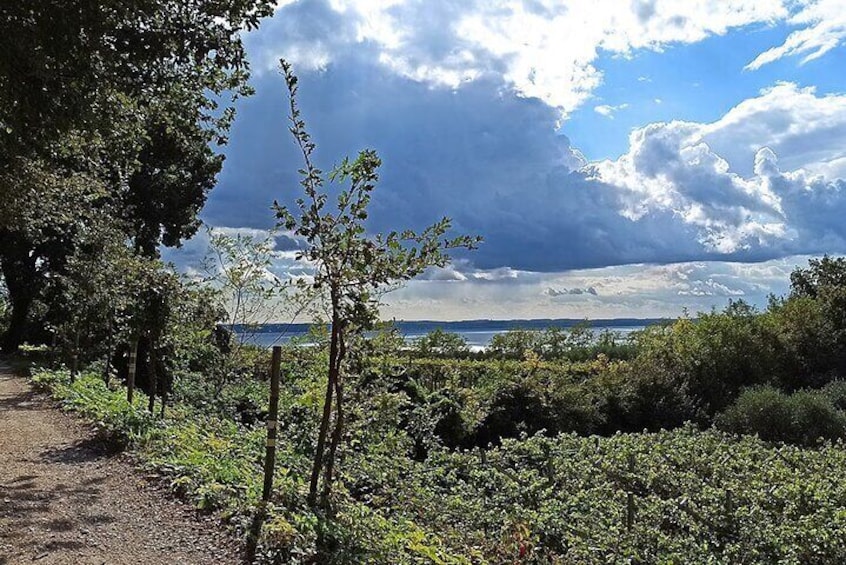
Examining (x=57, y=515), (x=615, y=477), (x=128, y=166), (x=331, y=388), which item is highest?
(x=128, y=166)

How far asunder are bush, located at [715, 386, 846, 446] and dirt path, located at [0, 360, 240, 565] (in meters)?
16.4

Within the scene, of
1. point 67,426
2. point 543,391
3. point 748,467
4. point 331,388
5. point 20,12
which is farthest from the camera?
point 543,391

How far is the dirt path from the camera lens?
519 cm

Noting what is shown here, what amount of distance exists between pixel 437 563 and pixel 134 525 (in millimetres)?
2585

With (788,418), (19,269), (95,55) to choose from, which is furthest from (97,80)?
(19,269)

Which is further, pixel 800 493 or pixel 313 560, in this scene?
pixel 800 493

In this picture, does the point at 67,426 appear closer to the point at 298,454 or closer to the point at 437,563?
the point at 298,454

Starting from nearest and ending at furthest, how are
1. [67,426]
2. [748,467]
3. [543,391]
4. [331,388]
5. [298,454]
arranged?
[331,388], [298,454], [67,426], [748,467], [543,391]

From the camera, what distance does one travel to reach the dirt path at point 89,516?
519cm

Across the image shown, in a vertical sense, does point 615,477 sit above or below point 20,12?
below

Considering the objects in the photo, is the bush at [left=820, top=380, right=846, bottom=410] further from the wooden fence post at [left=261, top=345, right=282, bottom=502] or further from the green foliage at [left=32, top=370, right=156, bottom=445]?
the wooden fence post at [left=261, top=345, right=282, bottom=502]

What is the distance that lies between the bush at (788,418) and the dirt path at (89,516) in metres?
16.4

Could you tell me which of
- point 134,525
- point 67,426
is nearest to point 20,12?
point 134,525

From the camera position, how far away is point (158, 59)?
570cm
